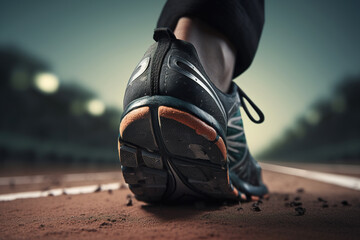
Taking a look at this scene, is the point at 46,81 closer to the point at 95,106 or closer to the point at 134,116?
the point at 95,106

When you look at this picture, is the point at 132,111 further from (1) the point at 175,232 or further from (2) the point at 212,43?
(2) the point at 212,43

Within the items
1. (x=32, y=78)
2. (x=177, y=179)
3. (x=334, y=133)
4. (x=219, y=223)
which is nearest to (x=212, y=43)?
(x=177, y=179)

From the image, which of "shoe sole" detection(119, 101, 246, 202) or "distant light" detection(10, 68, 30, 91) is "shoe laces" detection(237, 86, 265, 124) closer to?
"shoe sole" detection(119, 101, 246, 202)

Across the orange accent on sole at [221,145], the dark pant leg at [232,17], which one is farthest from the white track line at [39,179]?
the orange accent on sole at [221,145]

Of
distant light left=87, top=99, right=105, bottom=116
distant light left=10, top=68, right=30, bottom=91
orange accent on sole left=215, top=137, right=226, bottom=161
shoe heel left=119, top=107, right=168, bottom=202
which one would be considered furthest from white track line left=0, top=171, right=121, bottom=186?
distant light left=87, top=99, right=105, bottom=116

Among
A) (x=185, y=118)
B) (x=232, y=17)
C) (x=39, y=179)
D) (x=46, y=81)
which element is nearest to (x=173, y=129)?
(x=185, y=118)

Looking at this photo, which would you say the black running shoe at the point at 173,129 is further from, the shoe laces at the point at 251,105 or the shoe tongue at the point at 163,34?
the shoe laces at the point at 251,105
